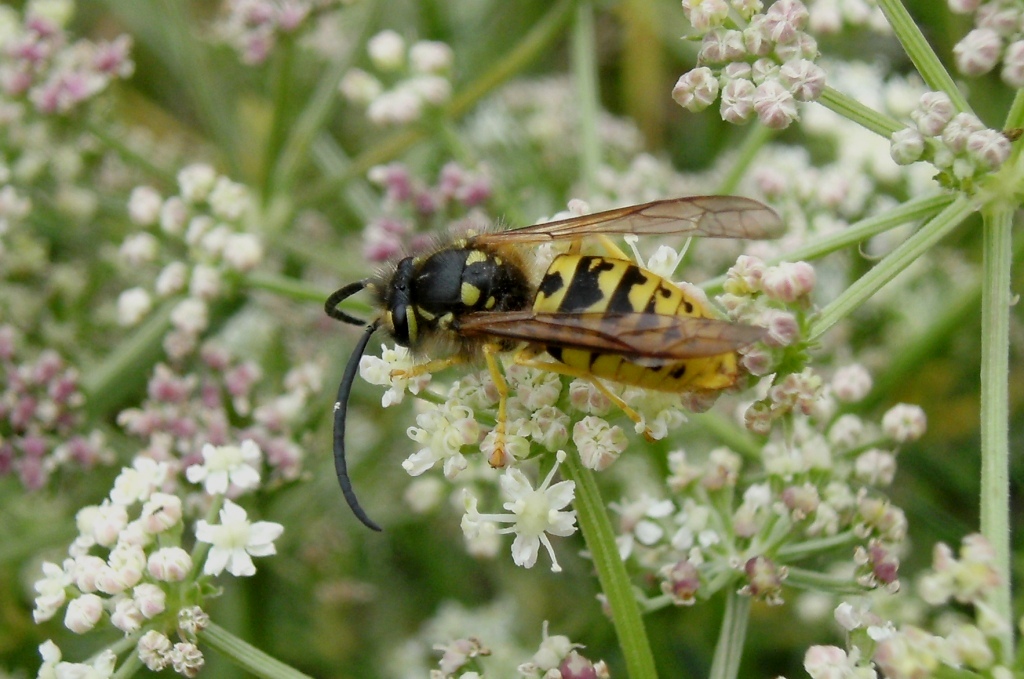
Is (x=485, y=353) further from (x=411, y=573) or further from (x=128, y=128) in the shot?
(x=128, y=128)

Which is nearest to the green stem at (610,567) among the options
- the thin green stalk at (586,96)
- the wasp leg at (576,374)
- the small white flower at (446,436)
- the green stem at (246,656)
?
the wasp leg at (576,374)

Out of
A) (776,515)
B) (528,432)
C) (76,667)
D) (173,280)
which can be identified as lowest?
(76,667)

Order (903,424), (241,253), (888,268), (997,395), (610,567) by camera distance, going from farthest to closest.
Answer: (241,253) < (903,424) < (610,567) < (888,268) < (997,395)

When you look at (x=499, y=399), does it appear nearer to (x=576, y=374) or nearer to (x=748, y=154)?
(x=576, y=374)

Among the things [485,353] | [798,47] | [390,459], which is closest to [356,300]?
[390,459]

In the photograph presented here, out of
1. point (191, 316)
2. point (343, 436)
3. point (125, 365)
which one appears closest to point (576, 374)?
point (343, 436)

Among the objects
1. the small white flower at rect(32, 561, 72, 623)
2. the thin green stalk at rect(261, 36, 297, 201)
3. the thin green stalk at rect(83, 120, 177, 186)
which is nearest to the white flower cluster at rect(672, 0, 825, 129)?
the small white flower at rect(32, 561, 72, 623)

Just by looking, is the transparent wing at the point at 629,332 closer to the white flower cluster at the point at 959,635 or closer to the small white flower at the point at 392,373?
the small white flower at the point at 392,373
